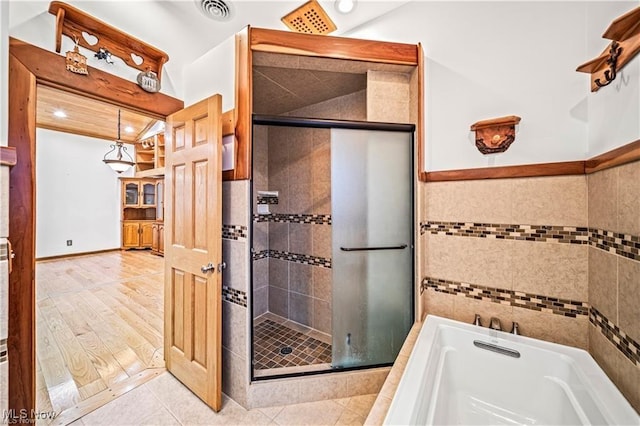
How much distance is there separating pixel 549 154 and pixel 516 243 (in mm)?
503

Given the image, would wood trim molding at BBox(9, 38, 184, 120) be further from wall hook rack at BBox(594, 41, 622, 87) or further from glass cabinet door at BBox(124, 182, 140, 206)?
glass cabinet door at BBox(124, 182, 140, 206)

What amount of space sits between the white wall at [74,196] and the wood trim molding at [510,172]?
7.41m

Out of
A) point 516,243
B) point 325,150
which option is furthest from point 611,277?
point 325,150

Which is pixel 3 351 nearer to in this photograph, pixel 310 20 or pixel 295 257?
pixel 295 257

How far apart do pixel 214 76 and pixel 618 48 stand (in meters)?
2.09

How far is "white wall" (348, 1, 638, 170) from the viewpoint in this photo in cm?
123

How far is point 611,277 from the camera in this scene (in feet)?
3.42

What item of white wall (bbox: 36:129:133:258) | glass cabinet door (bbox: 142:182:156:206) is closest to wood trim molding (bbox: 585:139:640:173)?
glass cabinet door (bbox: 142:182:156:206)

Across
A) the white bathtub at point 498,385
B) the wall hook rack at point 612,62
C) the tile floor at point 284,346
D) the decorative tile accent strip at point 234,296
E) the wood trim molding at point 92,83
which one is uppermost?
the wood trim molding at point 92,83

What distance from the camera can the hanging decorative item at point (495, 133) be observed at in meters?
1.37

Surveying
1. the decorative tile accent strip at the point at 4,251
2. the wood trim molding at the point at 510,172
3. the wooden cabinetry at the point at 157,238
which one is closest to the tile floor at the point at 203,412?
the decorative tile accent strip at the point at 4,251

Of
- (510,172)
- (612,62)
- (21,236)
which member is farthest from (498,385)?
(21,236)

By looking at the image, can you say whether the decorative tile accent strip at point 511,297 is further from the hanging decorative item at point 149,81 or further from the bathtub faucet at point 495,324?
the hanging decorative item at point 149,81

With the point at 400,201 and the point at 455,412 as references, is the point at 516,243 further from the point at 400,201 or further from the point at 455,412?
the point at 455,412
